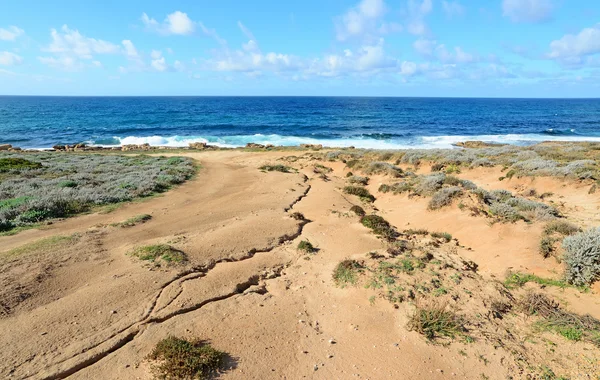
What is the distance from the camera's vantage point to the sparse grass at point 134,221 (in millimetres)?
12023

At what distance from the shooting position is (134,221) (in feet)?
40.9

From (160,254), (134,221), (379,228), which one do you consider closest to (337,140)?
(379,228)

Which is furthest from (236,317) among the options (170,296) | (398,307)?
(398,307)

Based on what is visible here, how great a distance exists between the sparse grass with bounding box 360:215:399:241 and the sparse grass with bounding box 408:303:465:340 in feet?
14.6

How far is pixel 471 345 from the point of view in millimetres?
6348

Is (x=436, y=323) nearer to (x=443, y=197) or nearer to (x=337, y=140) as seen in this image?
(x=443, y=197)

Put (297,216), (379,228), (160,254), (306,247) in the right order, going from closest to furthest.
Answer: (160,254) < (306,247) < (379,228) < (297,216)

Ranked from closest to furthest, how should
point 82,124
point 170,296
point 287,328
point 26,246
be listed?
point 287,328 < point 170,296 < point 26,246 < point 82,124

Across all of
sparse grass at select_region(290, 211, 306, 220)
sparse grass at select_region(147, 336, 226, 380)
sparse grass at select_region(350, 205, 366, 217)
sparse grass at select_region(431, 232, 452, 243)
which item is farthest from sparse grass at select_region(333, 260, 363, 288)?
sparse grass at select_region(350, 205, 366, 217)

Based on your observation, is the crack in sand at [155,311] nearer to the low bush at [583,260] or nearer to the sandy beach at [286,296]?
the sandy beach at [286,296]

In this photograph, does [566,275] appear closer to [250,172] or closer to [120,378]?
[120,378]

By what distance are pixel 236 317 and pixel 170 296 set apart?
1676 mm

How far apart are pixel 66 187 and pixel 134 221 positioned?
21.7ft


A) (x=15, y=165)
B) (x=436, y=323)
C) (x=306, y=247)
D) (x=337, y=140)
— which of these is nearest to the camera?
(x=436, y=323)
